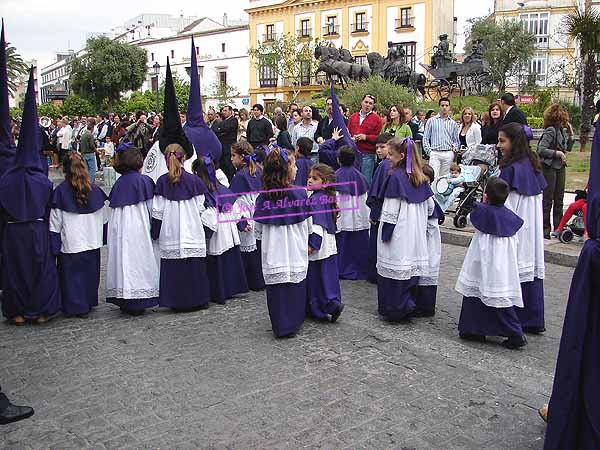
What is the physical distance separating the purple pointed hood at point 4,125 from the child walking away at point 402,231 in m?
3.78

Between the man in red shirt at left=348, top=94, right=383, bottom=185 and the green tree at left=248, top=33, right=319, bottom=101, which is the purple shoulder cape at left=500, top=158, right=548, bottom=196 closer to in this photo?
the man in red shirt at left=348, top=94, right=383, bottom=185

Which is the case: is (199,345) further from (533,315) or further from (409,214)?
(533,315)

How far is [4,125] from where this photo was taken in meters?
7.00

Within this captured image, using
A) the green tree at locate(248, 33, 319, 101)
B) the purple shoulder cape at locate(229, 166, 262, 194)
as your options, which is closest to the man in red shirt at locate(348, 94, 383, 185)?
the purple shoulder cape at locate(229, 166, 262, 194)

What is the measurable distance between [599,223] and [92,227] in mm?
5159

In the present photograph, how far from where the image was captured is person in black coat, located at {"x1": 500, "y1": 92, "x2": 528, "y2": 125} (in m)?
9.30

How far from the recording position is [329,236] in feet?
21.7

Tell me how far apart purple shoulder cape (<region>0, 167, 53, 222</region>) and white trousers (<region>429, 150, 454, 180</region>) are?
7572 millimetres

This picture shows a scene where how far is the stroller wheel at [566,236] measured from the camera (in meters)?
9.70

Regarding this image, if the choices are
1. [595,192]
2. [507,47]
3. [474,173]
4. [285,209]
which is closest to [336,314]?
[285,209]

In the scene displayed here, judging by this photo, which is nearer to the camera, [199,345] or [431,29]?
[199,345]

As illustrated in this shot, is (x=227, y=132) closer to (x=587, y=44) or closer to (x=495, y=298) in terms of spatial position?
(x=495, y=298)

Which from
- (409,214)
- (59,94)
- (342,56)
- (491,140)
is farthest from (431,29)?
(409,214)

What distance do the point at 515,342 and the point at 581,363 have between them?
91.9 inches
